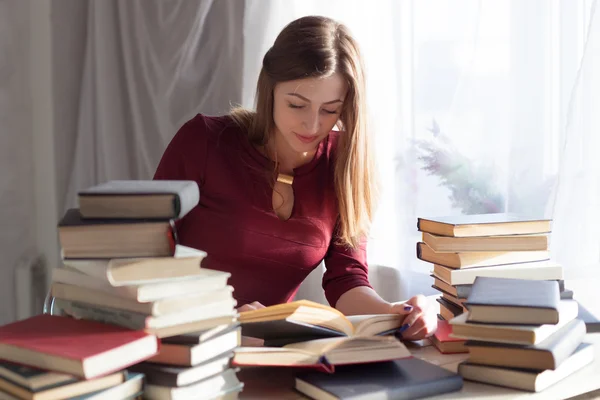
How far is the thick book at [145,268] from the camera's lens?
0.92 meters

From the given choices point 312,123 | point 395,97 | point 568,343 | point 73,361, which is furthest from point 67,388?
point 395,97

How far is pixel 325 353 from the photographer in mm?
1044

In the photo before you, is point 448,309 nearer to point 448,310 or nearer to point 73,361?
point 448,310

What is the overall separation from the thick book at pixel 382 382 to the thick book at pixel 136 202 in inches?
12.3

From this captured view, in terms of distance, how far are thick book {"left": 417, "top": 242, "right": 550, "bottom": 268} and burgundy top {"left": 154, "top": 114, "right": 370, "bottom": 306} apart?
435 millimetres

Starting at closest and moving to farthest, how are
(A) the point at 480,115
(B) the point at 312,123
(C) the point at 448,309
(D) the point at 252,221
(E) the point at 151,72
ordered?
(C) the point at 448,309, (B) the point at 312,123, (D) the point at 252,221, (A) the point at 480,115, (E) the point at 151,72

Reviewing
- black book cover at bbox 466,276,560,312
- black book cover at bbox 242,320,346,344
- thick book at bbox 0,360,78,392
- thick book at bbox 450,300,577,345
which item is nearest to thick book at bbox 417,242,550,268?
black book cover at bbox 466,276,560,312

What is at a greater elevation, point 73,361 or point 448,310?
point 73,361

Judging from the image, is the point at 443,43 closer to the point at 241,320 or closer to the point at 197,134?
the point at 197,134

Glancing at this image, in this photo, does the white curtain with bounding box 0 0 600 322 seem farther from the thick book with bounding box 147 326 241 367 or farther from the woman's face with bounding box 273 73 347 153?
the thick book with bounding box 147 326 241 367

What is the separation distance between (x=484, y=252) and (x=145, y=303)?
71 centimetres

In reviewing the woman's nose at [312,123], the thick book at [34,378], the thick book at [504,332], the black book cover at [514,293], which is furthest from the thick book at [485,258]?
the thick book at [34,378]

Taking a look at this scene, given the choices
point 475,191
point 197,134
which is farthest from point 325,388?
point 475,191

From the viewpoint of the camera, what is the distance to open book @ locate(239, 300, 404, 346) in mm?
1066
